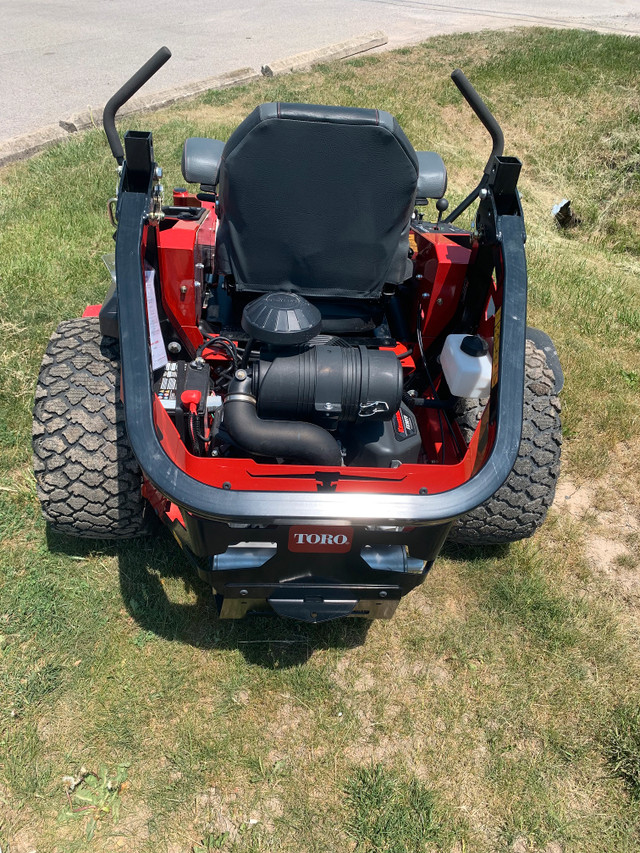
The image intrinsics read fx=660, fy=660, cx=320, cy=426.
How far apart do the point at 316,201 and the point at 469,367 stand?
81cm

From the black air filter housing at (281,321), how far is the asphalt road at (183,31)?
20.4 feet

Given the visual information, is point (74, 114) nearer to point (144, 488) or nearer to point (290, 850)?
point (144, 488)

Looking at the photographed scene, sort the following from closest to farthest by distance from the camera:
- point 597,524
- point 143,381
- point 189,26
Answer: point 143,381
point 597,524
point 189,26

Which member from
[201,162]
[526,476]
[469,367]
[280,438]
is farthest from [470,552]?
[201,162]

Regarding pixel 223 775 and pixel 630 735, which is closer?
pixel 223 775

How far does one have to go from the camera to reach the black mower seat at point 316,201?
2234 millimetres

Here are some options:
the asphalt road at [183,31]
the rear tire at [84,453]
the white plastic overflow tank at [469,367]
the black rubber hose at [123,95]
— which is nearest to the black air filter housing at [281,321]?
the white plastic overflow tank at [469,367]

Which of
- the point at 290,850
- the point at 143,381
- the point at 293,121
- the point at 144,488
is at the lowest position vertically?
the point at 290,850

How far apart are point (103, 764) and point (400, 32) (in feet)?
43.4

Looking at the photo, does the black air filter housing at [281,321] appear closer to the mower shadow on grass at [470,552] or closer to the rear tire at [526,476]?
the rear tire at [526,476]

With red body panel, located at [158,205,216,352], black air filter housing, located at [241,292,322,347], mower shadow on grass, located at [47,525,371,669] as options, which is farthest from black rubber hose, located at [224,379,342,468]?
mower shadow on grass, located at [47,525,371,669]

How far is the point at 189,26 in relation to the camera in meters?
11.6

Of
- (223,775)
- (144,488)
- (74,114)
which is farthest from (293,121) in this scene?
(74,114)

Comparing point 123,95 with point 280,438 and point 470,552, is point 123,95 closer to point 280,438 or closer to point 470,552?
point 280,438
